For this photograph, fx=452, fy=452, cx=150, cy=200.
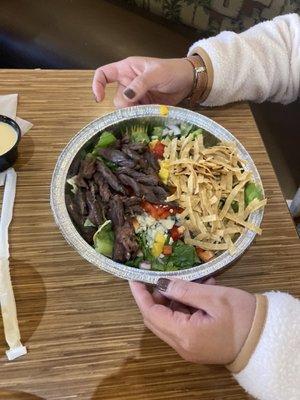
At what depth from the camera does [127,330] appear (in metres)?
0.90

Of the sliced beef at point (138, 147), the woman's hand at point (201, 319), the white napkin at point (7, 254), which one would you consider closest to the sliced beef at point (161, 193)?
the sliced beef at point (138, 147)

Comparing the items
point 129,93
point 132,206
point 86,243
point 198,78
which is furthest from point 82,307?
point 198,78

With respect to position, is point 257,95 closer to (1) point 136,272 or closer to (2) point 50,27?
(1) point 136,272

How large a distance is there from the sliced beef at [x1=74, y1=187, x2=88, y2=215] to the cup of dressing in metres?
0.19

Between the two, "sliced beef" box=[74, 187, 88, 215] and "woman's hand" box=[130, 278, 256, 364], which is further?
"sliced beef" box=[74, 187, 88, 215]

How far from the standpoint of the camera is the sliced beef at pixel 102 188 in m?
0.99

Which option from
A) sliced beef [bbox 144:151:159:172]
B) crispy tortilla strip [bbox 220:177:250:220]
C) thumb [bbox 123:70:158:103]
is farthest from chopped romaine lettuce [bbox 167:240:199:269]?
thumb [bbox 123:70:158:103]

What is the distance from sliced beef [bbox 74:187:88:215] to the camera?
98 cm

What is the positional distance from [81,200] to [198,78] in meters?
0.48

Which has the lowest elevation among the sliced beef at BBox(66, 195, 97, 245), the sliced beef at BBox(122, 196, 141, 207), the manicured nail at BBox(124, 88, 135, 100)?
the sliced beef at BBox(66, 195, 97, 245)

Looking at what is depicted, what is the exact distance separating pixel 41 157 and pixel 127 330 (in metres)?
0.49

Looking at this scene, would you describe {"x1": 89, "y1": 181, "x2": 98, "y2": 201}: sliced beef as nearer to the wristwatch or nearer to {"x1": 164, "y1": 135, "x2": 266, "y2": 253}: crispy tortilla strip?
{"x1": 164, "y1": 135, "x2": 266, "y2": 253}: crispy tortilla strip

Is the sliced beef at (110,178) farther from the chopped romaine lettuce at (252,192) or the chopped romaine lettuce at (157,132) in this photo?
the chopped romaine lettuce at (252,192)

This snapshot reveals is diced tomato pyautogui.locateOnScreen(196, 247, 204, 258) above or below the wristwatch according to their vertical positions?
below
